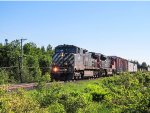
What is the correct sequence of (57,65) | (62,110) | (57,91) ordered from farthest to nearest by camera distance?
(57,65), (57,91), (62,110)

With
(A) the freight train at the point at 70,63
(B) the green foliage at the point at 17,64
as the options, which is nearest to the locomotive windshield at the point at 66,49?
(A) the freight train at the point at 70,63

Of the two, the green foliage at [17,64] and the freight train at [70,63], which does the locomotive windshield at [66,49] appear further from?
the green foliage at [17,64]

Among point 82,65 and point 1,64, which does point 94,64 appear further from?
point 1,64

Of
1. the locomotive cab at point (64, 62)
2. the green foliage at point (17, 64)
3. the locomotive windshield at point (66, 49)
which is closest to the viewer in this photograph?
the locomotive cab at point (64, 62)

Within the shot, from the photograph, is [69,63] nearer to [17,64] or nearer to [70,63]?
[70,63]

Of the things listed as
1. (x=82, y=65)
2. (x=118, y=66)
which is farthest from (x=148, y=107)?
A: (x=118, y=66)

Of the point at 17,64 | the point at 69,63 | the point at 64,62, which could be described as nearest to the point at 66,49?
the point at 64,62

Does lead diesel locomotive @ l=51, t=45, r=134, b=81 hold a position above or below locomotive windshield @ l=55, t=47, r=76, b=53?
below

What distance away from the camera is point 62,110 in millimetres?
11773

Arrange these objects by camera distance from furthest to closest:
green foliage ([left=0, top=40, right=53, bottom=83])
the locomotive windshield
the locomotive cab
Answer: green foliage ([left=0, top=40, right=53, bottom=83]), the locomotive windshield, the locomotive cab

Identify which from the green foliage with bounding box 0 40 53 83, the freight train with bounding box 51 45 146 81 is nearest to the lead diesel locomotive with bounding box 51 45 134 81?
the freight train with bounding box 51 45 146 81

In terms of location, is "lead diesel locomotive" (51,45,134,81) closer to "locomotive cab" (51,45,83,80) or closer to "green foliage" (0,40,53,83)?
"locomotive cab" (51,45,83,80)

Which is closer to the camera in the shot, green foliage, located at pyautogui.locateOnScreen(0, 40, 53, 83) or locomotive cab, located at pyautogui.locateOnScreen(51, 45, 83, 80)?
locomotive cab, located at pyautogui.locateOnScreen(51, 45, 83, 80)

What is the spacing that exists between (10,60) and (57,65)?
79.8 feet
